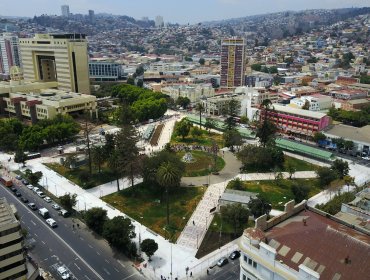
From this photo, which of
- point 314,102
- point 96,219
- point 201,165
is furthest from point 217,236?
point 314,102

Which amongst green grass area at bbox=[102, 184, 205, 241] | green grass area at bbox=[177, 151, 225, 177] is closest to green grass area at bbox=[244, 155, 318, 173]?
green grass area at bbox=[177, 151, 225, 177]

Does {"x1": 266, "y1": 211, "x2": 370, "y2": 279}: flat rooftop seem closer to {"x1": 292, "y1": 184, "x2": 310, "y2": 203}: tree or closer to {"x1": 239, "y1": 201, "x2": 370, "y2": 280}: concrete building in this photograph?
{"x1": 239, "y1": 201, "x2": 370, "y2": 280}: concrete building

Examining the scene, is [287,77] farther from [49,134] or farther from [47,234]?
[47,234]

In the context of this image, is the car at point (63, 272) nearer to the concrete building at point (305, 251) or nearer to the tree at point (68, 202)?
the tree at point (68, 202)

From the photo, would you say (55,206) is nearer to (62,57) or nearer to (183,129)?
(183,129)

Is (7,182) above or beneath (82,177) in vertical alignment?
beneath

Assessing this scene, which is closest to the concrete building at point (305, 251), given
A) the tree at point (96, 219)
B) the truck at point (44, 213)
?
the tree at point (96, 219)
